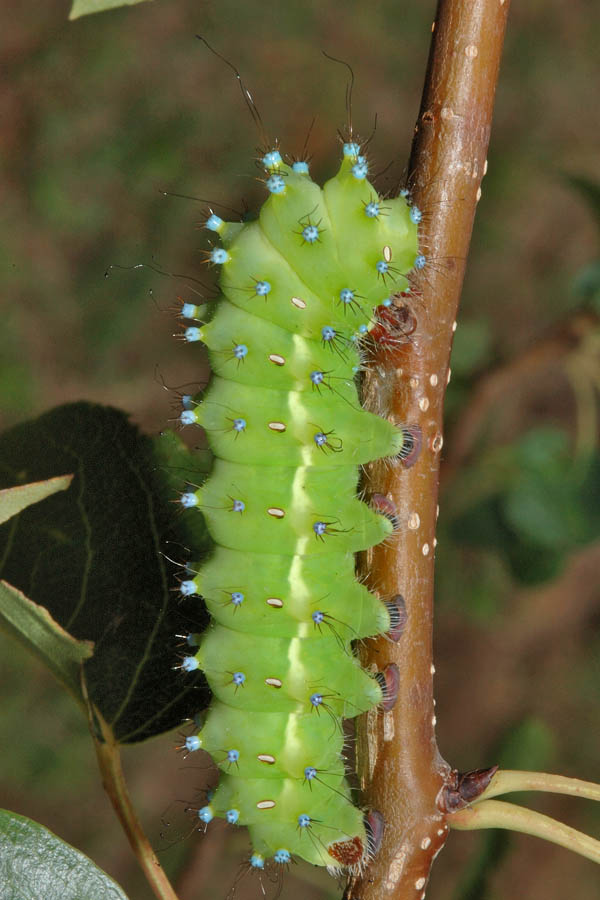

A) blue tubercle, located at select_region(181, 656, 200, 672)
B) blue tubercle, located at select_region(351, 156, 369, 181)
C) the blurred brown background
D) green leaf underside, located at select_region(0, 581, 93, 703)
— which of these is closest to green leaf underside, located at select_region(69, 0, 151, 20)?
blue tubercle, located at select_region(351, 156, 369, 181)

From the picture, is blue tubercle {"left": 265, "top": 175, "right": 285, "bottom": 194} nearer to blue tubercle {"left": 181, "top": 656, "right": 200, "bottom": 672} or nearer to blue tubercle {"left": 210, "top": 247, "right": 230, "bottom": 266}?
blue tubercle {"left": 210, "top": 247, "right": 230, "bottom": 266}

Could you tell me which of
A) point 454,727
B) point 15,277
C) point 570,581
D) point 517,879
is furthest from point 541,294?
point 517,879

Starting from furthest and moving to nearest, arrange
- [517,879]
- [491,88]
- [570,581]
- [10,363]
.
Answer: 1. [570,581]
2. [517,879]
3. [10,363]
4. [491,88]

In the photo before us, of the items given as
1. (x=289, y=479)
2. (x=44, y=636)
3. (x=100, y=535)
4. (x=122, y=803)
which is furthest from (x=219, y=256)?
(x=122, y=803)

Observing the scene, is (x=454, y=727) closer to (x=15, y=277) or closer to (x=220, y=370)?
(x=15, y=277)

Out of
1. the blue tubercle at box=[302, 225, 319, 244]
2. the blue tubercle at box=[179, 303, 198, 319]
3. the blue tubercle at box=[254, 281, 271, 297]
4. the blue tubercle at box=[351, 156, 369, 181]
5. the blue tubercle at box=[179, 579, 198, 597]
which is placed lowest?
the blue tubercle at box=[179, 579, 198, 597]

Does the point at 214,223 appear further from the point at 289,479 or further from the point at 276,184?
the point at 289,479
